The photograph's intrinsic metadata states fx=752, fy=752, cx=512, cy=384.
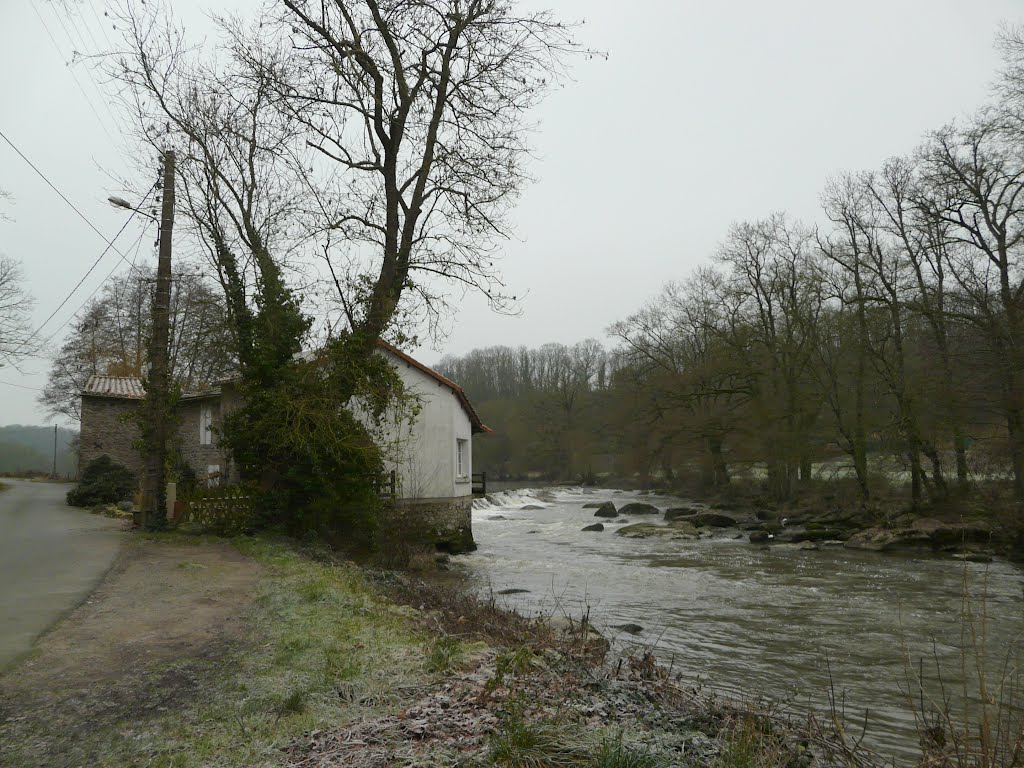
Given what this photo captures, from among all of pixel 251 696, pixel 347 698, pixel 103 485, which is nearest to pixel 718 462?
pixel 103 485

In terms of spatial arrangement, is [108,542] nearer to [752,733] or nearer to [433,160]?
[433,160]

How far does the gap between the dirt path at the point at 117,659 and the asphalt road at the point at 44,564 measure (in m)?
0.26

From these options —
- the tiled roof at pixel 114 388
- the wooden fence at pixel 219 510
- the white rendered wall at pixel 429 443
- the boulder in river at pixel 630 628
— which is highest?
the tiled roof at pixel 114 388

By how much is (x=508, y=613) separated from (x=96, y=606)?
508cm

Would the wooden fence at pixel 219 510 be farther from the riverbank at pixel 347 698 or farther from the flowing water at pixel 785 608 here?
the riverbank at pixel 347 698

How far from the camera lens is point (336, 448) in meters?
16.9

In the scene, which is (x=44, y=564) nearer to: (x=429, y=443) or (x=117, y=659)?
(x=117, y=659)

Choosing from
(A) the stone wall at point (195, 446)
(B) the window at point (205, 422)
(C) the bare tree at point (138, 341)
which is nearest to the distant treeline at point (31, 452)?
(C) the bare tree at point (138, 341)

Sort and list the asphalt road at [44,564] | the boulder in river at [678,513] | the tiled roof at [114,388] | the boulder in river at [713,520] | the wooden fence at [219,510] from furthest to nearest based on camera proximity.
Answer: the boulder in river at [678,513]
the tiled roof at [114,388]
the boulder in river at [713,520]
the wooden fence at [219,510]
the asphalt road at [44,564]

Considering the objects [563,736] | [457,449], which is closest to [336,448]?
[457,449]

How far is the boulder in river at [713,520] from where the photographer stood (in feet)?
102

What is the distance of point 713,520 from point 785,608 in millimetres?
17736

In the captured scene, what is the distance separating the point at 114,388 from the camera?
111ft

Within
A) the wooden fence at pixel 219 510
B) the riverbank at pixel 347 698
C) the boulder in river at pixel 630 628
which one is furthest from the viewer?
the wooden fence at pixel 219 510
